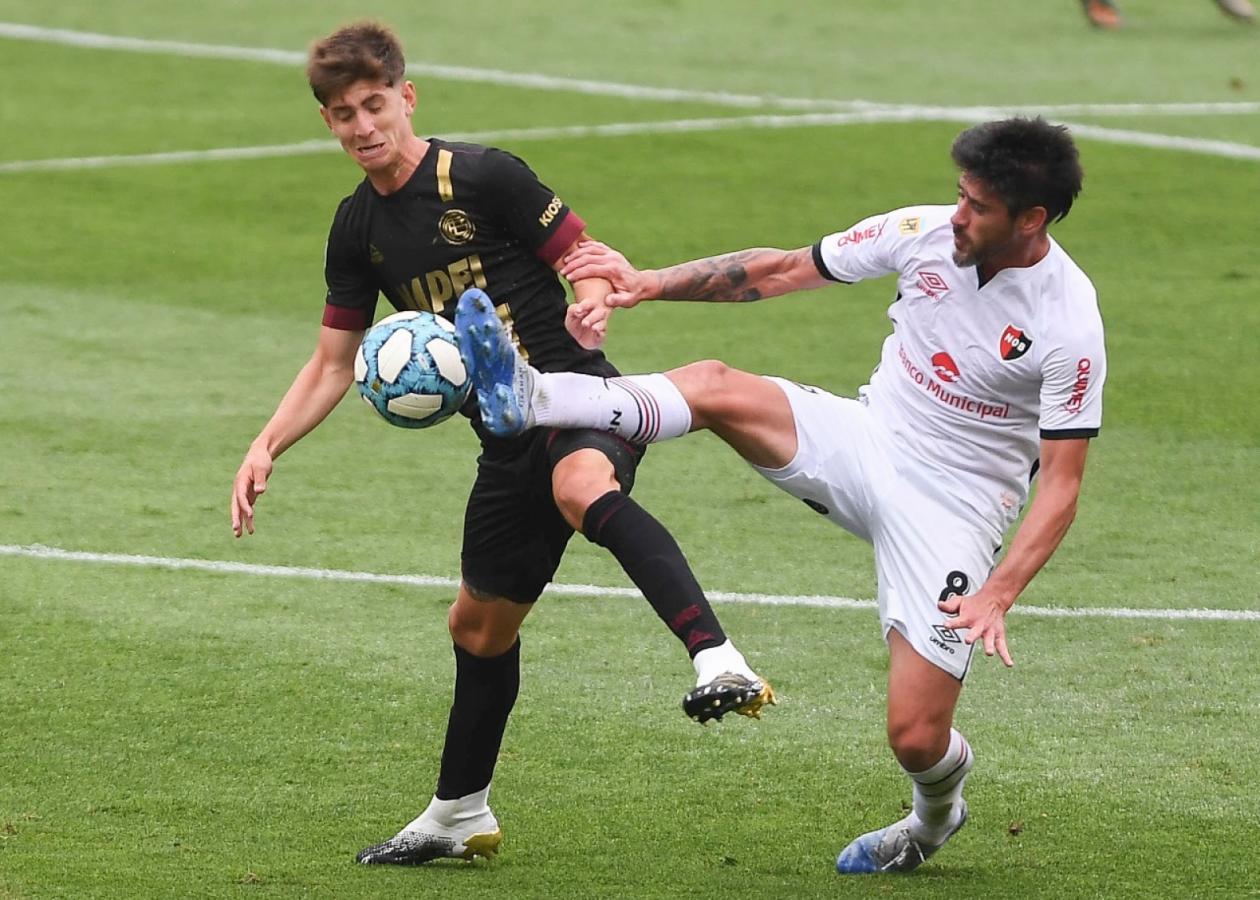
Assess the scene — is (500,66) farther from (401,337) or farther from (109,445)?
(401,337)

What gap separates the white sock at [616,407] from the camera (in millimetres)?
5535

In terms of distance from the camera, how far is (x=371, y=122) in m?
5.71

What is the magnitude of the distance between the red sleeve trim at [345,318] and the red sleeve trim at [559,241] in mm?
583

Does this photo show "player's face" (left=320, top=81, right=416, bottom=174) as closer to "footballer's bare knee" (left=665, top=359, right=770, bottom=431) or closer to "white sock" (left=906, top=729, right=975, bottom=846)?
"footballer's bare knee" (left=665, top=359, right=770, bottom=431)

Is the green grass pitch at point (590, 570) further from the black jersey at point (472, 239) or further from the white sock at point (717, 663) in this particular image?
the black jersey at point (472, 239)

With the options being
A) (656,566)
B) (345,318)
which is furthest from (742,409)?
(345,318)

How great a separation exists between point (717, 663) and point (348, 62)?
188 cm

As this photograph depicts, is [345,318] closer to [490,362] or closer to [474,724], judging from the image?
[490,362]

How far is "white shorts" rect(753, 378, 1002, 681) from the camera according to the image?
591 cm

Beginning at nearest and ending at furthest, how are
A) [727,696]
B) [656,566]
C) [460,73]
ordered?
[727,696] → [656,566] → [460,73]

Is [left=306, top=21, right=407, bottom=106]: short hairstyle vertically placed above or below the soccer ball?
above

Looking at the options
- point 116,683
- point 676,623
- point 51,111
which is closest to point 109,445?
point 116,683

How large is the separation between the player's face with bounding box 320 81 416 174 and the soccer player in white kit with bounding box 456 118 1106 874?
565 millimetres

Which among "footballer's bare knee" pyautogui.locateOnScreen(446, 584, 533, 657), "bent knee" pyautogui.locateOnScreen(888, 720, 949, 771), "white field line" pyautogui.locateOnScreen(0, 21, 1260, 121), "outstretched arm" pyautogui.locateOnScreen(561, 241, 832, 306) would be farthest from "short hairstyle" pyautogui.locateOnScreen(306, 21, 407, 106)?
"white field line" pyautogui.locateOnScreen(0, 21, 1260, 121)
